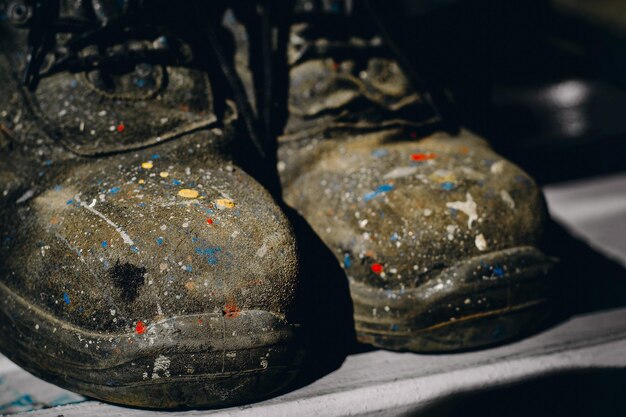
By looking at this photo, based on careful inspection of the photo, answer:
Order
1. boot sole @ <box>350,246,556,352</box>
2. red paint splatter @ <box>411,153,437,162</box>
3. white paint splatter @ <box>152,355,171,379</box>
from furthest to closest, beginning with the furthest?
red paint splatter @ <box>411,153,437,162</box> < boot sole @ <box>350,246,556,352</box> < white paint splatter @ <box>152,355,171,379</box>

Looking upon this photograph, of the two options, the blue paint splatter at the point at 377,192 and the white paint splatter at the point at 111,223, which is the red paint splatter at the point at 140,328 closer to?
the white paint splatter at the point at 111,223

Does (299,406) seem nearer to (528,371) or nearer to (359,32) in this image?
(528,371)

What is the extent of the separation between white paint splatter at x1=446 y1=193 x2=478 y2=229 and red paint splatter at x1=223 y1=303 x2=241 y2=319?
286 mm

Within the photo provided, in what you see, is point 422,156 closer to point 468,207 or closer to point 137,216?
point 468,207

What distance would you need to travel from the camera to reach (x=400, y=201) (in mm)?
792

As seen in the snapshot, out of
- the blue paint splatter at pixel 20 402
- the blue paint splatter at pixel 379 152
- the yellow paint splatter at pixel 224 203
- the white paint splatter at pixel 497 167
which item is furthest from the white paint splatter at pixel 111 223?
the white paint splatter at pixel 497 167

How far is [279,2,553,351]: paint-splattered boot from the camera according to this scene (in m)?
0.76

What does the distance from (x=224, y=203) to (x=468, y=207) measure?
288 millimetres

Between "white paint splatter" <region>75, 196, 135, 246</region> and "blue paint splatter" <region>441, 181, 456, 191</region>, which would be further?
"blue paint splatter" <region>441, 181, 456, 191</region>

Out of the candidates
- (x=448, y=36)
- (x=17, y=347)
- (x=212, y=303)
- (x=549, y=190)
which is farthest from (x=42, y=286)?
(x=549, y=190)

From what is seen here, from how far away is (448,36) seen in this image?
1084 mm

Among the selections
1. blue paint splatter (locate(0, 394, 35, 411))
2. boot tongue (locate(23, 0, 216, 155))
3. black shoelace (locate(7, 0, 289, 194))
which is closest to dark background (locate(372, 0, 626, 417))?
black shoelace (locate(7, 0, 289, 194))

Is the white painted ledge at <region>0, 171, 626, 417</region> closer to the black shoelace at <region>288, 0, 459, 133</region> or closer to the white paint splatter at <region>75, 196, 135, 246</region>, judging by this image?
the white paint splatter at <region>75, 196, 135, 246</region>

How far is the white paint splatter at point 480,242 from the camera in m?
0.77
